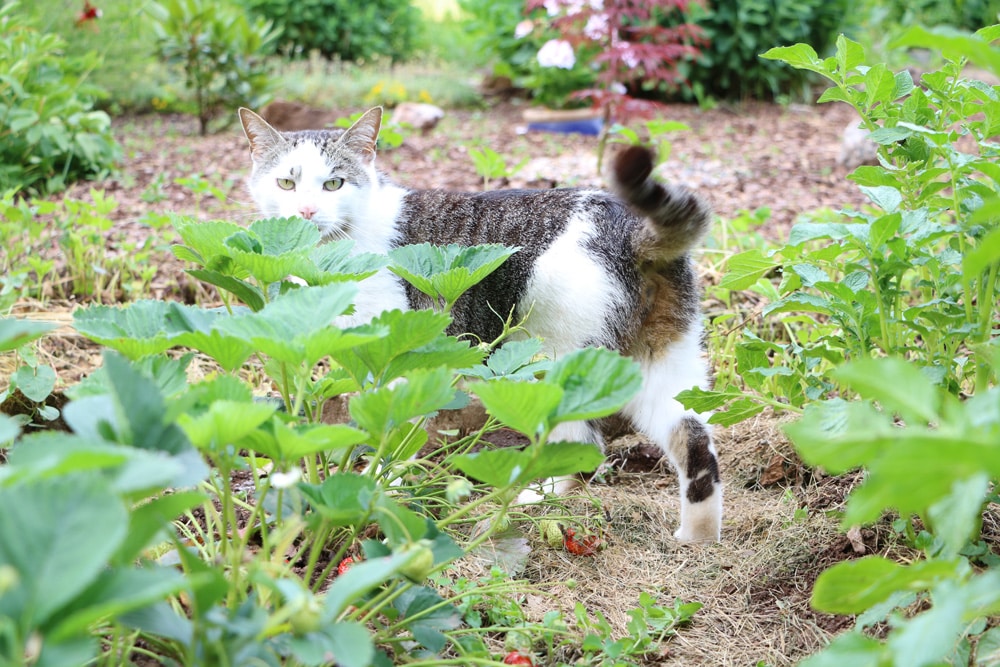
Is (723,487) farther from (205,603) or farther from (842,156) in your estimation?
(842,156)

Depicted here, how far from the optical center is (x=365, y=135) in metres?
3.05

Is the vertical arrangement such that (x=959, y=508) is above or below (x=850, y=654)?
above

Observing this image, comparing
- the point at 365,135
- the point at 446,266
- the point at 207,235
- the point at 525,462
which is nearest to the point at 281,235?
the point at 207,235

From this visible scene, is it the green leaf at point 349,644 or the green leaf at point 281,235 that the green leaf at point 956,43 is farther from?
the green leaf at point 281,235

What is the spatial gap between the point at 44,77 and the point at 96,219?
1651 millimetres

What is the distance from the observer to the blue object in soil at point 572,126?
7027mm

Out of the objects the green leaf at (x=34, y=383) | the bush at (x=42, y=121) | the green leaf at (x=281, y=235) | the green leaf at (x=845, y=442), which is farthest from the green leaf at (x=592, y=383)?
the bush at (x=42, y=121)

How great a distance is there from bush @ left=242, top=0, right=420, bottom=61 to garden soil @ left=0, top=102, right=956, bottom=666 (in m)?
4.32

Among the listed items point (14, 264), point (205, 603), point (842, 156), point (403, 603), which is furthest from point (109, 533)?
point (842, 156)

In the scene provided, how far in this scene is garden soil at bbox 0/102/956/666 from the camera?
1746 mm

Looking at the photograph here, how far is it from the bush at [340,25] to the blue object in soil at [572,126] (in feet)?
11.1

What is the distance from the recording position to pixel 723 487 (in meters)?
2.42

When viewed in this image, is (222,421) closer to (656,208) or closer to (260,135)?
(656,208)

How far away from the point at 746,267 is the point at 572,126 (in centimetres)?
540
